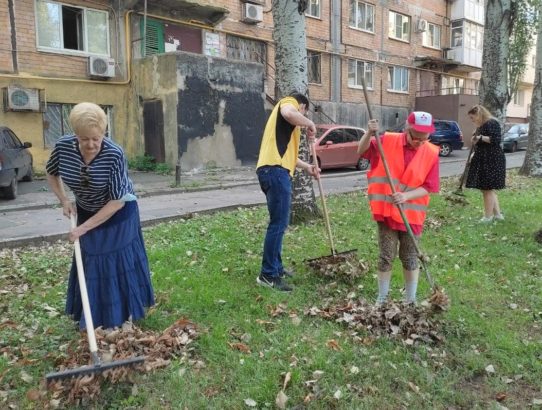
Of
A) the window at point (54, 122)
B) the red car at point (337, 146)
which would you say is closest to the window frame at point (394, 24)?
the red car at point (337, 146)

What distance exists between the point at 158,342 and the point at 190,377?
377mm

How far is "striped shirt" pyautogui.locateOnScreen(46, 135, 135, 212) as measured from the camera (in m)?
3.28

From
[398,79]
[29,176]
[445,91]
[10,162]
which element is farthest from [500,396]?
[445,91]

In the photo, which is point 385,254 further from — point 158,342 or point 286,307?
point 158,342

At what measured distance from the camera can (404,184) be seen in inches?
159

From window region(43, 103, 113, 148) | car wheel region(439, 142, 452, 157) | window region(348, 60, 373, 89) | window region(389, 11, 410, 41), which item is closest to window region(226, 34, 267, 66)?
window region(348, 60, 373, 89)

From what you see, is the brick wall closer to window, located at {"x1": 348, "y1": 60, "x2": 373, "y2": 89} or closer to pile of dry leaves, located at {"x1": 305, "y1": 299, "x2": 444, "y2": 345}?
window, located at {"x1": 348, "y1": 60, "x2": 373, "y2": 89}

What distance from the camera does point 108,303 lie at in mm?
3521

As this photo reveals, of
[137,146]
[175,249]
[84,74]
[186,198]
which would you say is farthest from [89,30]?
[175,249]

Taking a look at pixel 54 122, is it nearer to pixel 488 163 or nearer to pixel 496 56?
pixel 496 56

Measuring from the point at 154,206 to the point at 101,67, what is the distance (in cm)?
831

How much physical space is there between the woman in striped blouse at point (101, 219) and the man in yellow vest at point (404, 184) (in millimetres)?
1841

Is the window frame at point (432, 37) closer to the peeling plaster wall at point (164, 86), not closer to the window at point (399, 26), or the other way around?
the window at point (399, 26)

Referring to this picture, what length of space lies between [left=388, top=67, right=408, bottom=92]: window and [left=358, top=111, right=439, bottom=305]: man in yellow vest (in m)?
26.6
